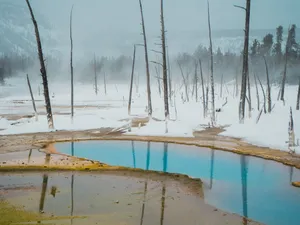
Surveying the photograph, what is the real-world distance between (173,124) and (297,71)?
65.1 metres

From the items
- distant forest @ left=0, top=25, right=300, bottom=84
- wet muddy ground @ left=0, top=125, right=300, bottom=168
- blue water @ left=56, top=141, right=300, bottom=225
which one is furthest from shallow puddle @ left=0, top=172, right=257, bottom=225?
distant forest @ left=0, top=25, right=300, bottom=84

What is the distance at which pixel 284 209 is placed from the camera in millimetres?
10266

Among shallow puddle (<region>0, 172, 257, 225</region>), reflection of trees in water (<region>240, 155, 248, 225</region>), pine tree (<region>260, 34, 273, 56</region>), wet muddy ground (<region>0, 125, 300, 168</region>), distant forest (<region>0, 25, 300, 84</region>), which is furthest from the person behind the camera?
pine tree (<region>260, 34, 273, 56</region>)

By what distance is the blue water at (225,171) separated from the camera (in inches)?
407

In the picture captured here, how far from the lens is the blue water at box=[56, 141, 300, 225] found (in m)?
10.3

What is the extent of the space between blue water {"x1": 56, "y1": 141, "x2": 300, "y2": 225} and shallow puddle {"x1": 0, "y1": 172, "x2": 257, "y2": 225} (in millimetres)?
891

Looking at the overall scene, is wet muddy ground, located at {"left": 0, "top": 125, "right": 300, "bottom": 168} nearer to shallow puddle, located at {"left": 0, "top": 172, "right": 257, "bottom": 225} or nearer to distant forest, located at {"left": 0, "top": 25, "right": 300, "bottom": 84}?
shallow puddle, located at {"left": 0, "top": 172, "right": 257, "bottom": 225}

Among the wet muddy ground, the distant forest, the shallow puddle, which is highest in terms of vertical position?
the distant forest

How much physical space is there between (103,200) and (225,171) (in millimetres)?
6339

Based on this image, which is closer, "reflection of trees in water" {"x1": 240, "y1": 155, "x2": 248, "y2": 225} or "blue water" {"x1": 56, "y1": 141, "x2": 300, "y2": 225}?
"reflection of trees in water" {"x1": 240, "y1": 155, "x2": 248, "y2": 225}

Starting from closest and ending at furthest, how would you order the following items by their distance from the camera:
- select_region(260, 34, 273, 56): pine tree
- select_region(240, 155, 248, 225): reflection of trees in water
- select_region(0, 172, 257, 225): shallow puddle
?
select_region(0, 172, 257, 225): shallow puddle < select_region(240, 155, 248, 225): reflection of trees in water < select_region(260, 34, 273, 56): pine tree

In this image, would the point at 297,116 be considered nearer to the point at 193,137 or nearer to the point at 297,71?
the point at 193,137

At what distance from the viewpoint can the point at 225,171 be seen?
14727mm

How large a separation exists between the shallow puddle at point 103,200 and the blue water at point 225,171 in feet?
2.92
